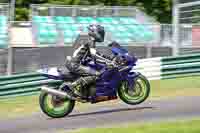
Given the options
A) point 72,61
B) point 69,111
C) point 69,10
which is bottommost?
point 69,111

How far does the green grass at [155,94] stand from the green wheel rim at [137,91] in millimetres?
1307

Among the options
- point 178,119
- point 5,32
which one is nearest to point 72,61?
point 178,119

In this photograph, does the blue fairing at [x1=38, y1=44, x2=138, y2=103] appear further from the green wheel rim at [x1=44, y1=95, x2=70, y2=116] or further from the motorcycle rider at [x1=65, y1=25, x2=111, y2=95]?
the green wheel rim at [x1=44, y1=95, x2=70, y2=116]

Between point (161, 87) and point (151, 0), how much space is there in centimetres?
2336

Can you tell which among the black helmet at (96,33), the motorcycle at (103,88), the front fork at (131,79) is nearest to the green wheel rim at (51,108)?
the motorcycle at (103,88)

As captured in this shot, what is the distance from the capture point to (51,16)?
82.2 feet

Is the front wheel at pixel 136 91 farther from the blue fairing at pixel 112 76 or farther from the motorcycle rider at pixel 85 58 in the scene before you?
the motorcycle rider at pixel 85 58

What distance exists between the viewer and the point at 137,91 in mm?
11594

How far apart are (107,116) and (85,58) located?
1.26m

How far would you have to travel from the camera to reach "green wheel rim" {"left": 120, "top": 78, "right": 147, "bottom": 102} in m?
11.5

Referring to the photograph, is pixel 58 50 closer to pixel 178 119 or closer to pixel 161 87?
pixel 161 87

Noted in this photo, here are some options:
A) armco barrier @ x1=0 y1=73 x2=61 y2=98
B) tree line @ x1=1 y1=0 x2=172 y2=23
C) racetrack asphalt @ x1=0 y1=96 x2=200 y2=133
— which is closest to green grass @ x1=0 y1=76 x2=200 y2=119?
armco barrier @ x1=0 y1=73 x2=61 y2=98

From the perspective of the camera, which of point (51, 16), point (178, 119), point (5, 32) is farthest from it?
point (51, 16)

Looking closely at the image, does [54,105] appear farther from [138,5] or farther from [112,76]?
[138,5]
